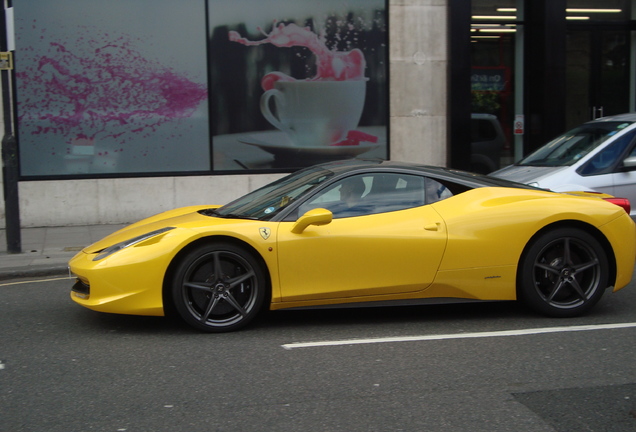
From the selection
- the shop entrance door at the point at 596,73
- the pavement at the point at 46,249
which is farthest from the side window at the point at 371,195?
the shop entrance door at the point at 596,73

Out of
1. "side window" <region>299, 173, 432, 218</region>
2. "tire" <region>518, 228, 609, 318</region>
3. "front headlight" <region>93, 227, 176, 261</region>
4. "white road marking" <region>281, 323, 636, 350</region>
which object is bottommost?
"white road marking" <region>281, 323, 636, 350</region>

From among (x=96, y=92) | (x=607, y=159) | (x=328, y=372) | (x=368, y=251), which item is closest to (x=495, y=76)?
(x=607, y=159)

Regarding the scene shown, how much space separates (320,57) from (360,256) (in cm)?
826

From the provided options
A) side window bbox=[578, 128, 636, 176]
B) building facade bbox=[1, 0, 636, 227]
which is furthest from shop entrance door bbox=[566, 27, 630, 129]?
side window bbox=[578, 128, 636, 176]

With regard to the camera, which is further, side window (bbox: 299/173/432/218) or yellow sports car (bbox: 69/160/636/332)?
side window (bbox: 299/173/432/218)

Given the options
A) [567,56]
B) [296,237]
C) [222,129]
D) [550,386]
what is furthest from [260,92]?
[550,386]

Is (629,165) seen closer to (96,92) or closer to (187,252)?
(187,252)

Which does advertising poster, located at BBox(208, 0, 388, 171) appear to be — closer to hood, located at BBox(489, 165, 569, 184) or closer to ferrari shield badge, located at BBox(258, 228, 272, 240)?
hood, located at BBox(489, 165, 569, 184)

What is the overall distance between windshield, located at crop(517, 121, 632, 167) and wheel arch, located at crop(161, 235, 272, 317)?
5049mm

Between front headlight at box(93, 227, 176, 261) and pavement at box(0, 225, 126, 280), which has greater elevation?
→ front headlight at box(93, 227, 176, 261)

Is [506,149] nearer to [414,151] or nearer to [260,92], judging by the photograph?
[414,151]

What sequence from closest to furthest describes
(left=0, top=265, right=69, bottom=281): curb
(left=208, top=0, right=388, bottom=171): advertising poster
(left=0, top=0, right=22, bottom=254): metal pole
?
(left=0, top=265, right=69, bottom=281): curb, (left=0, top=0, right=22, bottom=254): metal pole, (left=208, top=0, right=388, bottom=171): advertising poster

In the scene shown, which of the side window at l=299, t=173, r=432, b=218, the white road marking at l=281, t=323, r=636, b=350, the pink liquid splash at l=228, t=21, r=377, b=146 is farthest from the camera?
the pink liquid splash at l=228, t=21, r=377, b=146

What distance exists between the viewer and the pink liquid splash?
13.3 m
